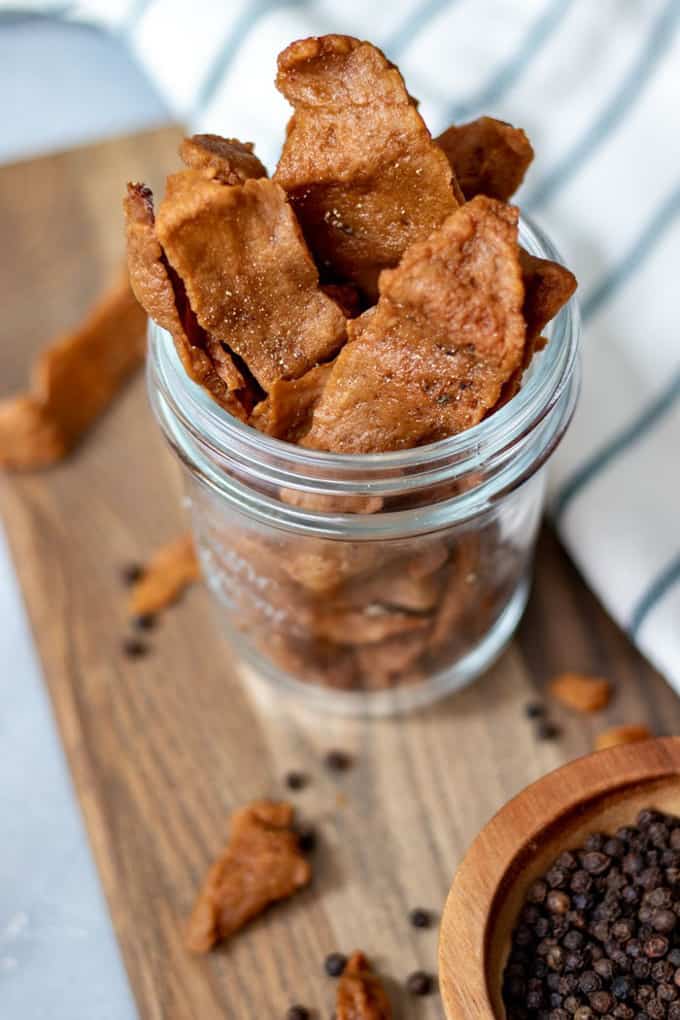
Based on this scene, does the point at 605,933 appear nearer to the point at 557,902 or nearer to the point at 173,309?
the point at 557,902

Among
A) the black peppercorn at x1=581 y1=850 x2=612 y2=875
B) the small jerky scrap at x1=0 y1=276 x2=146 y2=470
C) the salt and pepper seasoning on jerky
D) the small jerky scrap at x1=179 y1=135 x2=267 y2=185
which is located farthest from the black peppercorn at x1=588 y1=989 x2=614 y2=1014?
the small jerky scrap at x1=0 y1=276 x2=146 y2=470

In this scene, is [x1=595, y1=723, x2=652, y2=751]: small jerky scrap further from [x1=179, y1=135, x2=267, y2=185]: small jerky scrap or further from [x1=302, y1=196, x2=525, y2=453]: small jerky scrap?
[x1=179, y1=135, x2=267, y2=185]: small jerky scrap

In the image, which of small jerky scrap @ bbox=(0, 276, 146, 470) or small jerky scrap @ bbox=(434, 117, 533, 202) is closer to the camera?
small jerky scrap @ bbox=(434, 117, 533, 202)

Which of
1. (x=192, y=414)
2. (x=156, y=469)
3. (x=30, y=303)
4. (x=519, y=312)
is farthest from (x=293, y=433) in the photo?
(x=30, y=303)

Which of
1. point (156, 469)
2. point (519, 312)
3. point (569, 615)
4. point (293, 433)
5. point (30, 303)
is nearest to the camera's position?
point (519, 312)

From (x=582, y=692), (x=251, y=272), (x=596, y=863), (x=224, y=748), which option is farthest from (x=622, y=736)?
(x=251, y=272)

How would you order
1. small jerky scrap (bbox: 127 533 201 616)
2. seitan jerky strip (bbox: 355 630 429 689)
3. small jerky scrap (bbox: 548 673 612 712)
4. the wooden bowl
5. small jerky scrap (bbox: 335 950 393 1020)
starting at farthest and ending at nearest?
small jerky scrap (bbox: 127 533 201 616) < small jerky scrap (bbox: 548 673 612 712) < seitan jerky strip (bbox: 355 630 429 689) < small jerky scrap (bbox: 335 950 393 1020) < the wooden bowl

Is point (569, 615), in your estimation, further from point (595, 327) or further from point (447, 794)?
point (595, 327)
